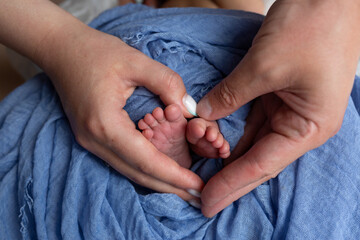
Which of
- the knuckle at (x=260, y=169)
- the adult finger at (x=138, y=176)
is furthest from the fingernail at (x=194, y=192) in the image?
the knuckle at (x=260, y=169)

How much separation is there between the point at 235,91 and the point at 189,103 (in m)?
0.09

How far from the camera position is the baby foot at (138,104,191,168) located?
529 millimetres

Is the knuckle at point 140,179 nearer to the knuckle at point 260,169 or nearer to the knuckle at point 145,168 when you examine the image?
the knuckle at point 145,168

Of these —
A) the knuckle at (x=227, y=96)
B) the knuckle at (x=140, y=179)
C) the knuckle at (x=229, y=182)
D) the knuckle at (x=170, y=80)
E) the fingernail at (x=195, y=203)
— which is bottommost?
the fingernail at (x=195, y=203)

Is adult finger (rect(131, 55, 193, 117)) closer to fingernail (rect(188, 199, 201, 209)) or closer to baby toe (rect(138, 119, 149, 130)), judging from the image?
baby toe (rect(138, 119, 149, 130))

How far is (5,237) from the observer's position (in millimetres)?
602

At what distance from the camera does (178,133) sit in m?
0.57

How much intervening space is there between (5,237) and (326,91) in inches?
23.3

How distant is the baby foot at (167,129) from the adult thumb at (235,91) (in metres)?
0.05

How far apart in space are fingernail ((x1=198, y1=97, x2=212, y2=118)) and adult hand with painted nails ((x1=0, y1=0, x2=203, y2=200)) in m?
0.02

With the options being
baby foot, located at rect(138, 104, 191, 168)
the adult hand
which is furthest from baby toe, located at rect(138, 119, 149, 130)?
the adult hand

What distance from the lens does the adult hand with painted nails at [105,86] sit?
536 mm

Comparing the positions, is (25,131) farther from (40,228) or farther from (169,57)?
(169,57)

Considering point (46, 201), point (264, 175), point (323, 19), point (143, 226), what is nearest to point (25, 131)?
point (46, 201)
